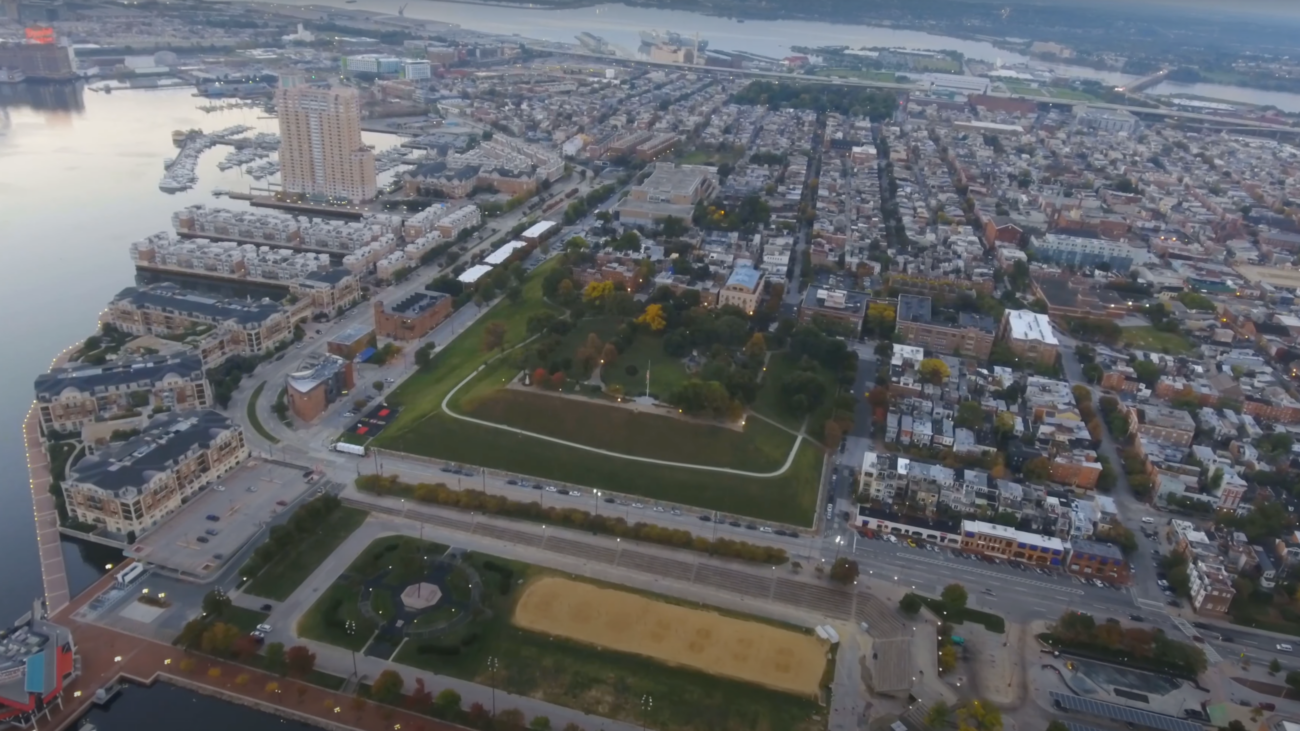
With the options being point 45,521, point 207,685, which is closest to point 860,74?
point 45,521

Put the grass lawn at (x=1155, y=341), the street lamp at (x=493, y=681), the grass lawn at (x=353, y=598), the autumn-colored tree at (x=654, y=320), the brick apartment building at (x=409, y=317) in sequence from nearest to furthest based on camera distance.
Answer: the street lamp at (x=493, y=681), the grass lawn at (x=353, y=598), the brick apartment building at (x=409, y=317), the autumn-colored tree at (x=654, y=320), the grass lawn at (x=1155, y=341)

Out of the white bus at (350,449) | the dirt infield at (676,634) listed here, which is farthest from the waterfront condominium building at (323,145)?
the dirt infield at (676,634)

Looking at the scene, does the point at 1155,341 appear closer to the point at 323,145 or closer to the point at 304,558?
the point at 304,558

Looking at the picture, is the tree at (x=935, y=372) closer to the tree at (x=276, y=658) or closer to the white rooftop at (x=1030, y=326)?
the white rooftop at (x=1030, y=326)

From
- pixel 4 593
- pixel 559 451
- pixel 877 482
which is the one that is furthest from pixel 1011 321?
pixel 4 593

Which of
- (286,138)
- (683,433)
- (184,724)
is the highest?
(286,138)

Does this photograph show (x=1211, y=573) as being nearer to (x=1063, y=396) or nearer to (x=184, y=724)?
(x=1063, y=396)
